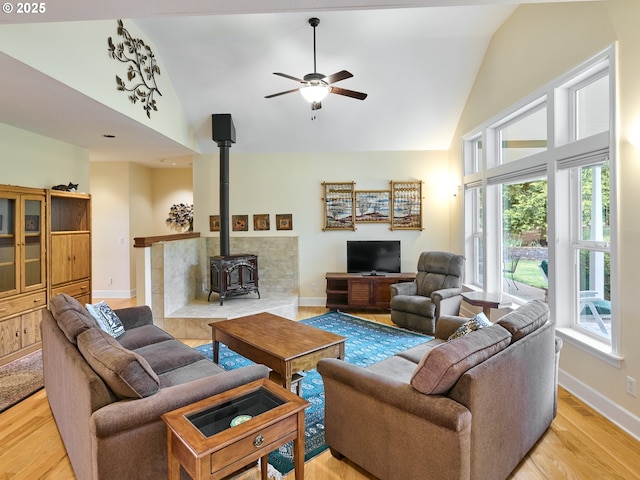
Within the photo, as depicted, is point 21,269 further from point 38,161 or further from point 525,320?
point 525,320

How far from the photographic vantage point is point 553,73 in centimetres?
317

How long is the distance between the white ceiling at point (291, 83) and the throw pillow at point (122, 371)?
2247 millimetres

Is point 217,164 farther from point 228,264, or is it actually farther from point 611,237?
point 611,237

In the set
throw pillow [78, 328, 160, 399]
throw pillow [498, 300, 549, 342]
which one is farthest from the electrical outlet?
throw pillow [78, 328, 160, 399]

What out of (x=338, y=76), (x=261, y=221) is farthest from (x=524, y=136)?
(x=261, y=221)

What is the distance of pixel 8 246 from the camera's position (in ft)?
12.2

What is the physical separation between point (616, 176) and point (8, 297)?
226 inches

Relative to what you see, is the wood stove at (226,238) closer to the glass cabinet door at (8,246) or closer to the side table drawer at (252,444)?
the glass cabinet door at (8,246)

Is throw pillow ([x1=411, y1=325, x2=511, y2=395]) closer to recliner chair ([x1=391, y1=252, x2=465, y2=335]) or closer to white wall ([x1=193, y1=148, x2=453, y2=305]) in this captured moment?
recliner chair ([x1=391, y1=252, x2=465, y2=335])

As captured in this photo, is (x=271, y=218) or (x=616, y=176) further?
(x=271, y=218)

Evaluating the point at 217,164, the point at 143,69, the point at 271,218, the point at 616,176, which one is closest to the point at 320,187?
the point at 271,218

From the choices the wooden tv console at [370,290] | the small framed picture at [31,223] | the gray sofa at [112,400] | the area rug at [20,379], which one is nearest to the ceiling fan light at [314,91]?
the gray sofa at [112,400]

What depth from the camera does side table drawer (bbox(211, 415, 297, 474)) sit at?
1.36m

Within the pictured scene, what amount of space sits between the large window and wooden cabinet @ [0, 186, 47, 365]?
5554 mm
